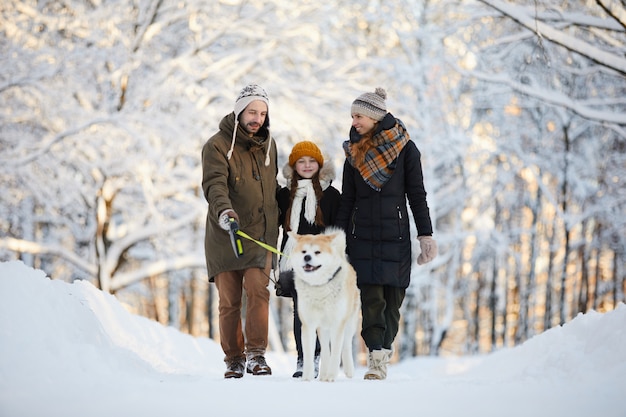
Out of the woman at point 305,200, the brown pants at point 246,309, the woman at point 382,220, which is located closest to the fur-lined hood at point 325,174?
the woman at point 305,200

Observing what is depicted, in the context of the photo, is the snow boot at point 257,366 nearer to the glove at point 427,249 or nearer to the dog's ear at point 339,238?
the dog's ear at point 339,238

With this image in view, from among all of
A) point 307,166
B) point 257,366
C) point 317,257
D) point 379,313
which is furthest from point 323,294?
point 307,166

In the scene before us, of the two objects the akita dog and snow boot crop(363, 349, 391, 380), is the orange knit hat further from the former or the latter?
snow boot crop(363, 349, 391, 380)

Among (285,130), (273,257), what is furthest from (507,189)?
(273,257)

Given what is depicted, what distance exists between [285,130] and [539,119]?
8.17 m

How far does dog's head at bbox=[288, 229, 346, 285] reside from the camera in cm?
486

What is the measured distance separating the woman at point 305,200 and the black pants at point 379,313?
23.8 inches

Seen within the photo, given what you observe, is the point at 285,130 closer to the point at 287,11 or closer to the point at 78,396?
the point at 287,11

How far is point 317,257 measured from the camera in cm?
486

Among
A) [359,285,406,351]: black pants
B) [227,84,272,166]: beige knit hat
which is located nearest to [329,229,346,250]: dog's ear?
[359,285,406,351]: black pants

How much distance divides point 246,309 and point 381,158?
5.15 ft

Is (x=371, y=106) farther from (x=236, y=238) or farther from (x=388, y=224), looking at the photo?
(x=236, y=238)

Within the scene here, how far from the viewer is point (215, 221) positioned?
215 inches

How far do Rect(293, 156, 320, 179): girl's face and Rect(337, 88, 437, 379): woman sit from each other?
0.38 meters
